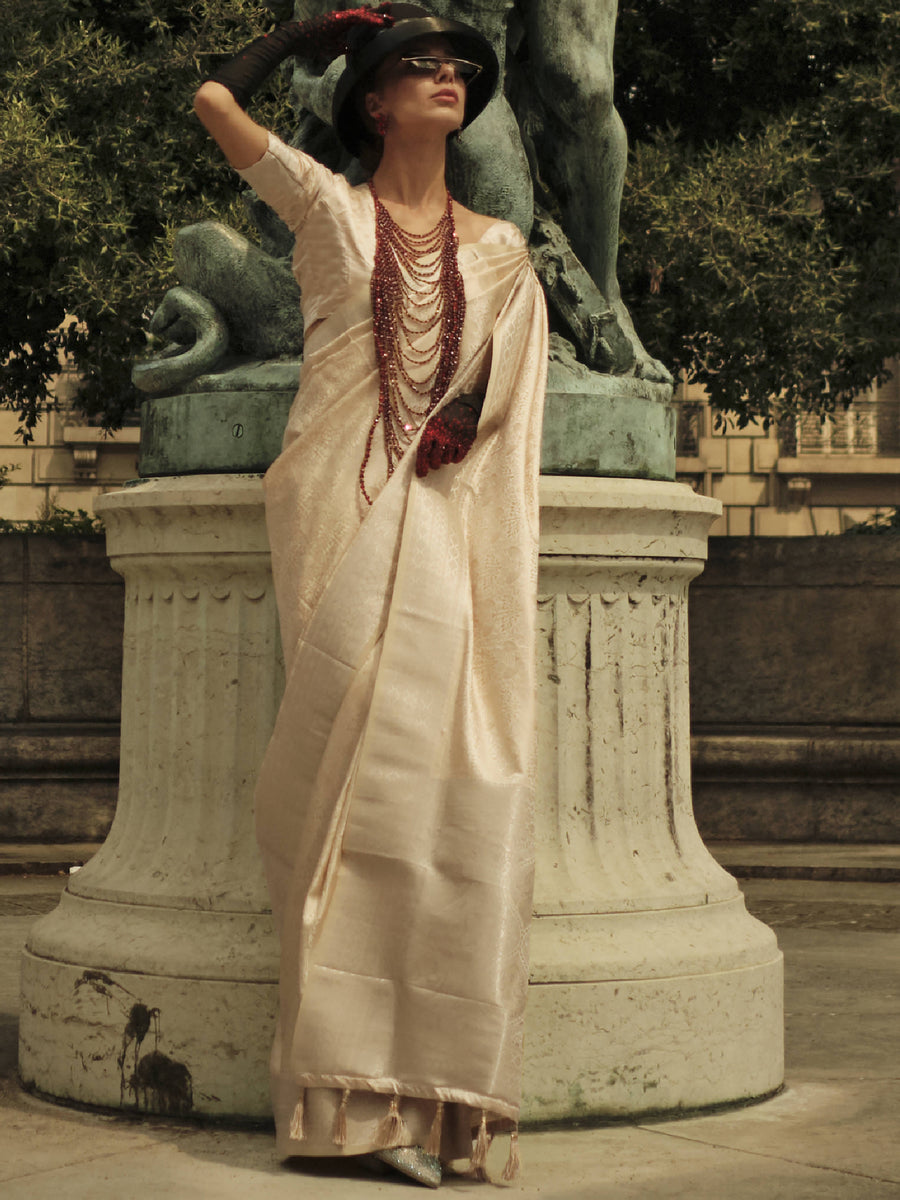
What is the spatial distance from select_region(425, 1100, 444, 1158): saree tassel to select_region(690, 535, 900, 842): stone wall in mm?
6273

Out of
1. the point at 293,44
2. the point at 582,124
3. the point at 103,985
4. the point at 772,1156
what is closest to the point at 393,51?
the point at 293,44

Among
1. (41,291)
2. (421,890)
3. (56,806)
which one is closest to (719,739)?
(56,806)

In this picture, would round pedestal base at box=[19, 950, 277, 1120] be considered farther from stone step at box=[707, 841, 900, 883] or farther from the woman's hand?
stone step at box=[707, 841, 900, 883]

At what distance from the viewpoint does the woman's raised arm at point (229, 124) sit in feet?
11.5

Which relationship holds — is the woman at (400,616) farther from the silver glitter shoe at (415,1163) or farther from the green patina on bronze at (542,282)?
the green patina on bronze at (542,282)

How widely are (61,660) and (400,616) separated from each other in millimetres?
6410

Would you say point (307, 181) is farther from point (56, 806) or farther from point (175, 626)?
point (56, 806)

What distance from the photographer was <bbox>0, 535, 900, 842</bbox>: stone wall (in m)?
9.39

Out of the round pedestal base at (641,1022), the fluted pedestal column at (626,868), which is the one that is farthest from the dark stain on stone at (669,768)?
the round pedestal base at (641,1022)

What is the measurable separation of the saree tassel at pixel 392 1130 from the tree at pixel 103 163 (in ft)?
26.0

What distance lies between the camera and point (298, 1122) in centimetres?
329

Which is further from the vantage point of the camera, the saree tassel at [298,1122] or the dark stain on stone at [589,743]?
the dark stain on stone at [589,743]

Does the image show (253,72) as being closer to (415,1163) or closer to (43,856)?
(415,1163)

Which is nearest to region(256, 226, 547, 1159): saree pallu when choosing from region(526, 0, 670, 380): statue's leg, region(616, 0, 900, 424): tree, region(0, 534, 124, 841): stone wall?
region(526, 0, 670, 380): statue's leg
